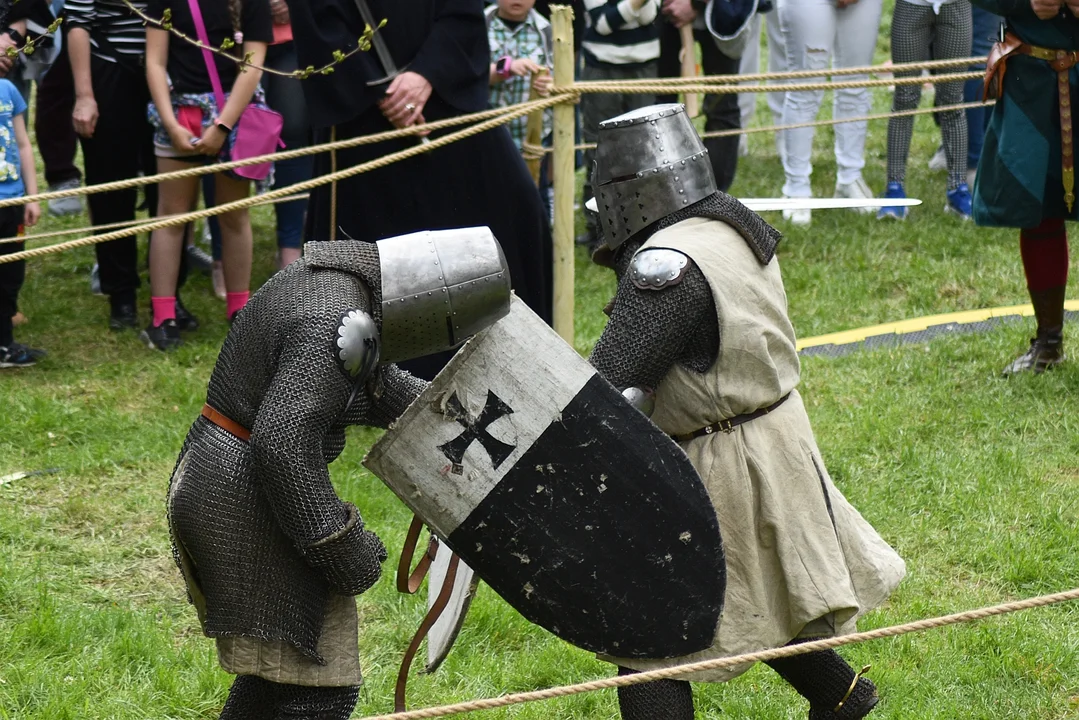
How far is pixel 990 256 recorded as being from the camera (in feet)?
21.5

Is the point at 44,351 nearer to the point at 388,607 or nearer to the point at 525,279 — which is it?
the point at 525,279

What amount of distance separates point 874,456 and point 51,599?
2.64 m

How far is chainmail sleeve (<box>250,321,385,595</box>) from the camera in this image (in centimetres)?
236

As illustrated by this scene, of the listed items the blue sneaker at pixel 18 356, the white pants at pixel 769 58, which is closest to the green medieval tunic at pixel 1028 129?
the white pants at pixel 769 58

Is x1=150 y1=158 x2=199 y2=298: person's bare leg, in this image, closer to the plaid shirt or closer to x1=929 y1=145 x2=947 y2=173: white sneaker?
the plaid shirt

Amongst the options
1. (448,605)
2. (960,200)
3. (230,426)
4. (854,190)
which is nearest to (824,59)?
(854,190)

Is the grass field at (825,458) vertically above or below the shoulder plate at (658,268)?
below

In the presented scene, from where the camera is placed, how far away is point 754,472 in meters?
2.69

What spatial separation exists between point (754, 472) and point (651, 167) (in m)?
0.66

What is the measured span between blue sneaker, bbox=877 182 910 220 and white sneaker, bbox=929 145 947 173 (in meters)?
0.84

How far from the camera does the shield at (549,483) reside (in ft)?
8.02

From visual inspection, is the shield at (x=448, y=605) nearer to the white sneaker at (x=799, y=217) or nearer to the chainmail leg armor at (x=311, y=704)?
the chainmail leg armor at (x=311, y=704)

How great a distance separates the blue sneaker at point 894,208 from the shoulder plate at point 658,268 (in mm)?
4775

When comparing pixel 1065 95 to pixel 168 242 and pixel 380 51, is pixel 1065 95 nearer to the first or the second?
pixel 380 51
